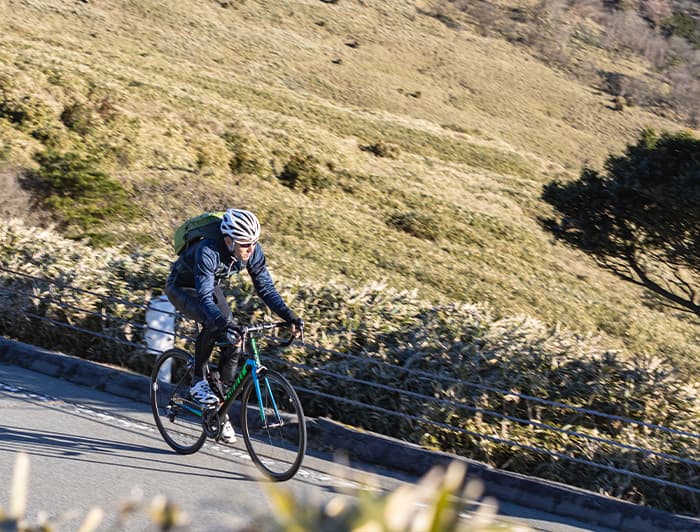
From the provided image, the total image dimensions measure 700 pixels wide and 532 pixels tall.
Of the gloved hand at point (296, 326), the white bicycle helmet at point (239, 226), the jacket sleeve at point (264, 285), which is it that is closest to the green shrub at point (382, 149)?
the jacket sleeve at point (264, 285)

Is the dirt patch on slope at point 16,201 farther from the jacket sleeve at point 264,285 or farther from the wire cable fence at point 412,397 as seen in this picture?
the jacket sleeve at point 264,285

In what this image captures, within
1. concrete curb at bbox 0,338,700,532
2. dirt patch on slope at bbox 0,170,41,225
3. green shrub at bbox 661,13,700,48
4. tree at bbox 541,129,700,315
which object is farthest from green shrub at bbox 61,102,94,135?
green shrub at bbox 661,13,700,48

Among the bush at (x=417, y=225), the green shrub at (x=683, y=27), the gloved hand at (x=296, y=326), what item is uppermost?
the gloved hand at (x=296, y=326)

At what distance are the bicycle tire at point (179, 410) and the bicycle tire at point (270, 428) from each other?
460mm

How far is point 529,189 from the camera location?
4709 cm

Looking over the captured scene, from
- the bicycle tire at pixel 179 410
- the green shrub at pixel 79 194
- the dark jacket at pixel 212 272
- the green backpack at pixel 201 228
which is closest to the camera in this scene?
the dark jacket at pixel 212 272

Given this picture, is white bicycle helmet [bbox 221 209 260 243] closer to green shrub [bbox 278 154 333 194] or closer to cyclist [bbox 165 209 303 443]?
cyclist [bbox 165 209 303 443]

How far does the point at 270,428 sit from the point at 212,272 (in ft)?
4.14

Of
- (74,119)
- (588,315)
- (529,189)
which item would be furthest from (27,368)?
(529,189)

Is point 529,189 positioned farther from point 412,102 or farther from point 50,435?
point 50,435

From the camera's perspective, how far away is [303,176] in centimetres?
3288

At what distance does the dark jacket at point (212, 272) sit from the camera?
6.54 m

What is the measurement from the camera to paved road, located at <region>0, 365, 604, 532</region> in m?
5.70

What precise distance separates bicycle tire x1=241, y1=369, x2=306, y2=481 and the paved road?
0.14 metres
